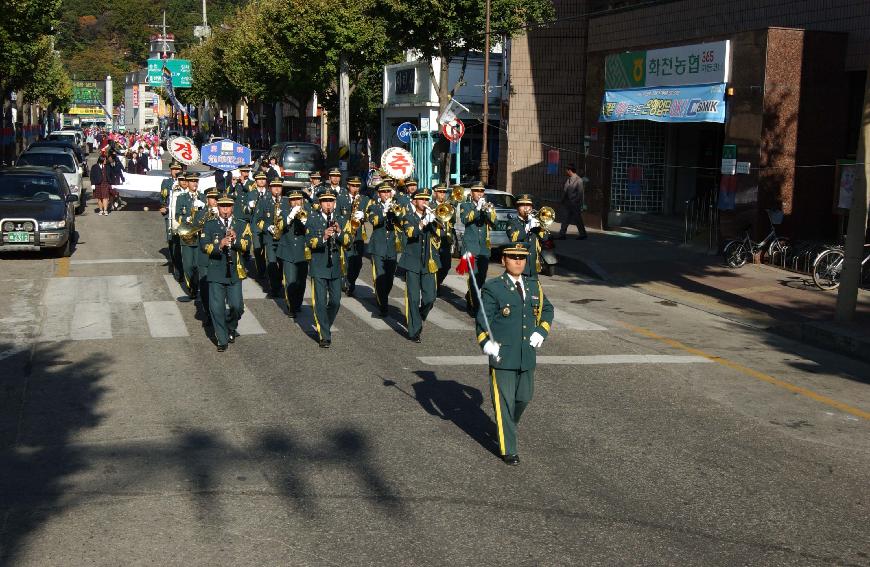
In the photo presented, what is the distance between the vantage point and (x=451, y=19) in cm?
2972

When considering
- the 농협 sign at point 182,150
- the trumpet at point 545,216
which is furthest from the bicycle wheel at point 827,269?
the 농협 sign at point 182,150

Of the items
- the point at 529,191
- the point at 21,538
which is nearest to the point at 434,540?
the point at 21,538

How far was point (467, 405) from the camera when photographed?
33.2 feet

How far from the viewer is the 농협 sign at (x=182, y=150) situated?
24.9m

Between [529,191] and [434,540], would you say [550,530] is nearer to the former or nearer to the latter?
[434,540]

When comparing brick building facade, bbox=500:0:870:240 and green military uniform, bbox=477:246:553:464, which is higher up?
brick building facade, bbox=500:0:870:240

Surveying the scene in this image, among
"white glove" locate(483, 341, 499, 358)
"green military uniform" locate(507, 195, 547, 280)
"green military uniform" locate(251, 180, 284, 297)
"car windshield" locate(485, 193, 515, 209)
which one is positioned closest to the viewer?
"white glove" locate(483, 341, 499, 358)

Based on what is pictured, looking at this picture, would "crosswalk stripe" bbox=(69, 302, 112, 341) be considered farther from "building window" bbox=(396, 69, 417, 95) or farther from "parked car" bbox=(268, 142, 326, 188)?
"building window" bbox=(396, 69, 417, 95)

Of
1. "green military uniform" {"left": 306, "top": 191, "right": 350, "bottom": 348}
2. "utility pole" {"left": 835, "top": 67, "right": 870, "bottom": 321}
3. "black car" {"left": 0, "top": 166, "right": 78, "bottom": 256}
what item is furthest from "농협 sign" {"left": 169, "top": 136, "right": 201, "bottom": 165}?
"utility pole" {"left": 835, "top": 67, "right": 870, "bottom": 321}

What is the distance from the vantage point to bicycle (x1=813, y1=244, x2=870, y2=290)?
1744 cm

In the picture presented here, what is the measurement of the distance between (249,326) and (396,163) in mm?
9502

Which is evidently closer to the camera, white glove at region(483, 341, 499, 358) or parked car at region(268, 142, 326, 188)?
white glove at region(483, 341, 499, 358)

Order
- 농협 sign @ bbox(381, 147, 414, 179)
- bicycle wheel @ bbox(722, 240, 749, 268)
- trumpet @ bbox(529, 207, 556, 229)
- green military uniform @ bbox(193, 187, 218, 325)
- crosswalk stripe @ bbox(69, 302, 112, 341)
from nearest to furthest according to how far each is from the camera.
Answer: green military uniform @ bbox(193, 187, 218, 325), trumpet @ bbox(529, 207, 556, 229), crosswalk stripe @ bbox(69, 302, 112, 341), bicycle wheel @ bbox(722, 240, 749, 268), 농협 sign @ bbox(381, 147, 414, 179)

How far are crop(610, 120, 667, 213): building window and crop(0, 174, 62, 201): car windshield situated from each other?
13.3 metres
